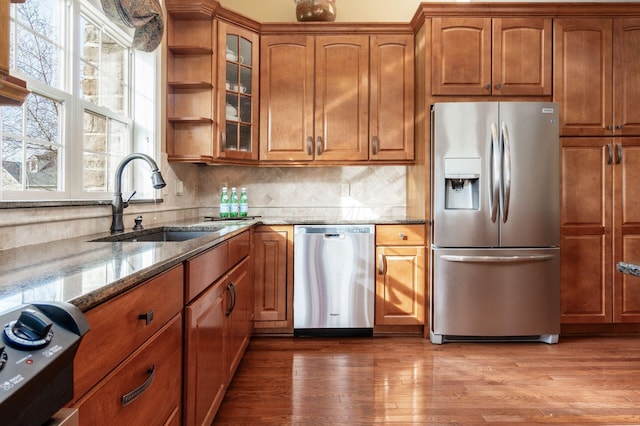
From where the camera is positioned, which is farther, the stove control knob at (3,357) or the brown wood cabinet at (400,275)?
the brown wood cabinet at (400,275)

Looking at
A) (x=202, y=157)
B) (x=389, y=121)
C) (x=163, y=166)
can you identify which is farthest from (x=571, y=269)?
(x=163, y=166)

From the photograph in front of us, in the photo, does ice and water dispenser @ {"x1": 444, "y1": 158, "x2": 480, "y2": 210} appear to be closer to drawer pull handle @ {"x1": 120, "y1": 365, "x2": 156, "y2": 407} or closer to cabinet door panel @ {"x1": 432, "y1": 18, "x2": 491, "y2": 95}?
cabinet door panel @ {"x1": 432, "y1": 18, "x2": 491, "y2": 95}

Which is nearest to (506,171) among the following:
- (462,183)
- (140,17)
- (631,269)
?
(462,183)

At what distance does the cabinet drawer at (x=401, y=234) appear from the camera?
294 cm

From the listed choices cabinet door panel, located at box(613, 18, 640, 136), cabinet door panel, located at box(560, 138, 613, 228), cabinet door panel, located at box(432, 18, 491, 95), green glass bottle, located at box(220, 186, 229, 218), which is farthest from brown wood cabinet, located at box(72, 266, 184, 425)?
cabinet door panel, located at box(613, 18, 640, 136)

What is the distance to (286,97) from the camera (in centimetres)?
319

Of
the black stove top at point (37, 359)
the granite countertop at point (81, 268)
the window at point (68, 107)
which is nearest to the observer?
the black stove top at point (37, 359)

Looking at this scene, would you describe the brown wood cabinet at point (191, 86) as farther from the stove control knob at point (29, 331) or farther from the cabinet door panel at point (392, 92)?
the stove control knob at point (29, 331)

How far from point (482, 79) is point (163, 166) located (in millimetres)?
2376

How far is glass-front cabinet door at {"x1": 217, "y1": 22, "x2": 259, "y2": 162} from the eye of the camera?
3004mm

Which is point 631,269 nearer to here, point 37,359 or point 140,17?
point 37,359

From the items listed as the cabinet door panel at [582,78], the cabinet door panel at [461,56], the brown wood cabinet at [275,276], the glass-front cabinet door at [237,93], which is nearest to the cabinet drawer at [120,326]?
the brown wood cabinet at [275,276]

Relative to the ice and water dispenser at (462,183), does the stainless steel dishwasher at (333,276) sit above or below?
below

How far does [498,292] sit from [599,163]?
4.00ft
